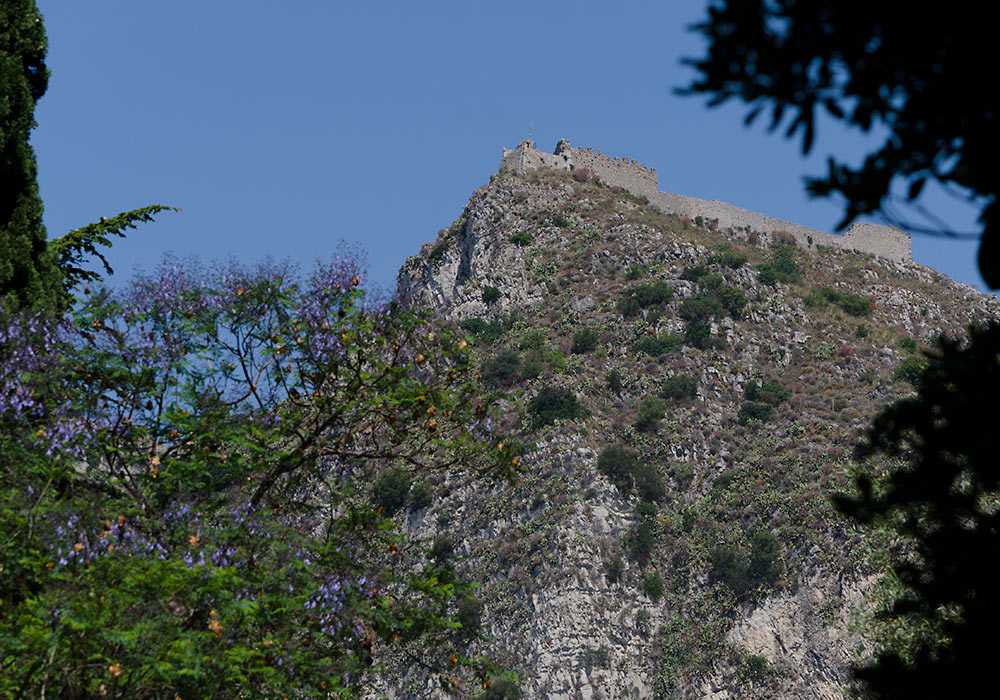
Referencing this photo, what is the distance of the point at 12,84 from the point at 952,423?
12669 mm

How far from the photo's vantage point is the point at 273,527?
1056 centimetres

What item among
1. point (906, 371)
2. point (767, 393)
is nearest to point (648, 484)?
point (767, 393)

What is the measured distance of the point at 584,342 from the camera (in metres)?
62.8

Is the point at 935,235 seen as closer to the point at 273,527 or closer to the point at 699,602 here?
the point at 273,527

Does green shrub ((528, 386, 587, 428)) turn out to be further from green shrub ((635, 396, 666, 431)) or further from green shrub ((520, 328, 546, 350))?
green shrub ((520, 328, 546, 350))

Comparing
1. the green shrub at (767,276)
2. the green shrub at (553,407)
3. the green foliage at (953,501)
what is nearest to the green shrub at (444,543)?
the green shrub at (553,407)

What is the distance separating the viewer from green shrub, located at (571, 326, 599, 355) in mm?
62781

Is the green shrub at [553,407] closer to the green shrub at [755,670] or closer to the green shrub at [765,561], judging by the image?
the green shrub at [765,561]

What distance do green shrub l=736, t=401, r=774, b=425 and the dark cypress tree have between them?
49153 millimetres

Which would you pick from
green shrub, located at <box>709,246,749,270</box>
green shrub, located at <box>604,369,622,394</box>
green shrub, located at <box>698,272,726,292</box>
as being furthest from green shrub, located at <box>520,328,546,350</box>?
green shrub, located at <box>709,246,749,270</box>

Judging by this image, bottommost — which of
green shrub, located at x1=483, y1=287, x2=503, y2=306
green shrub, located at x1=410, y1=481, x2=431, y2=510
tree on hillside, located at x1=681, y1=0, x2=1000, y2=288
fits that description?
tree on hillside, located at x1=681, y1=0, x2=1000, y2=288

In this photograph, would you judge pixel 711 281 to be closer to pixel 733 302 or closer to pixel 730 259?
pixel 733 302

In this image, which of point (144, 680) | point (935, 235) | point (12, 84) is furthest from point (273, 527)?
point (935, 235)

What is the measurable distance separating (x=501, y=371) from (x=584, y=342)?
588 cm
